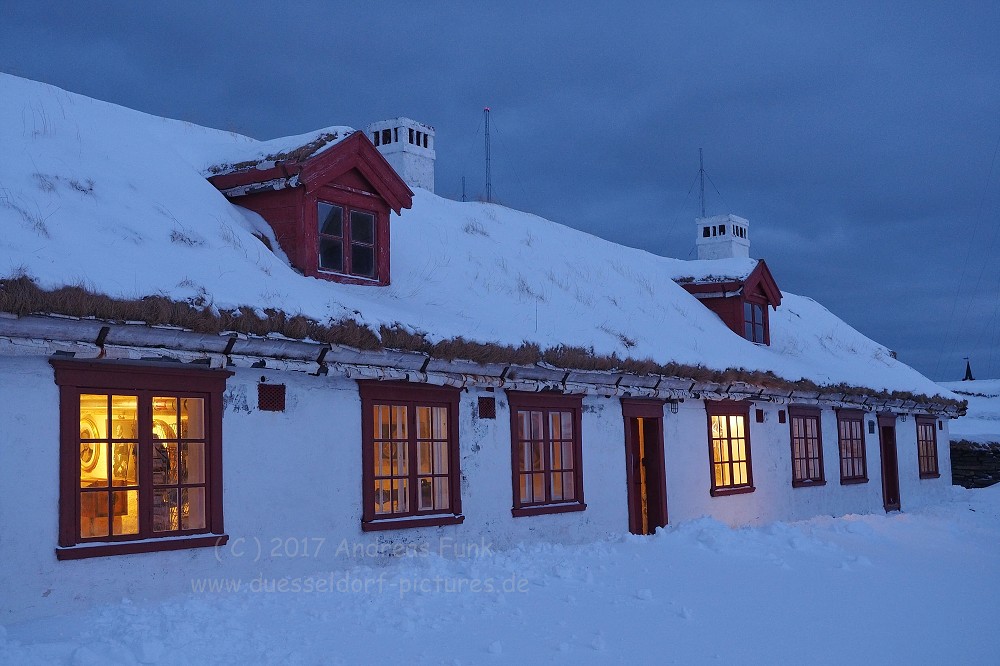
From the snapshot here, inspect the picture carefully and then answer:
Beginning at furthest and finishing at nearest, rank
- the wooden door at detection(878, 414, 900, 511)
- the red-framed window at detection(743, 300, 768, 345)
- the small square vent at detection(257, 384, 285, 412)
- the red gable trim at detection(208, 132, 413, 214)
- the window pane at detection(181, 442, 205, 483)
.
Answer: the wooden door at detection(878, 414, 900, 511) < the red-framed window at detection(743, 300, 768, 345) < the red gable trim at detection(208, 132, 413, 214) < the small square vent at detection(257, 384, 285, 412) < the window pane at detection(181, 442, 205, 483)

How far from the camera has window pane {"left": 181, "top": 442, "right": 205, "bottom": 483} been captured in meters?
9.18

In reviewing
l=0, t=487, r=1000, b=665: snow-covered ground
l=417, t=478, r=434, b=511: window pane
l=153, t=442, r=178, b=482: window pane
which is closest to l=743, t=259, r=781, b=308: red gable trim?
l=0, t=487, r=1000, b=665: snow-covered ground

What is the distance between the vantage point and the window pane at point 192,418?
924cm

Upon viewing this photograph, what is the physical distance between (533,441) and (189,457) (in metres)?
5.18

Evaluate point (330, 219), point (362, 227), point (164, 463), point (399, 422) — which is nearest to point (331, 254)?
point (330, 219)

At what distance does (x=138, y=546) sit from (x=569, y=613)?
3.85 meters

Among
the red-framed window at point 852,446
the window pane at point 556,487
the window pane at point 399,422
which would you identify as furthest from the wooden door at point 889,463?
the window pane at point 399,422

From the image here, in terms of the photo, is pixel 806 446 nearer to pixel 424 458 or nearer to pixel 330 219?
pixel 424 458

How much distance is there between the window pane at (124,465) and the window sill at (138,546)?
20.7 inches

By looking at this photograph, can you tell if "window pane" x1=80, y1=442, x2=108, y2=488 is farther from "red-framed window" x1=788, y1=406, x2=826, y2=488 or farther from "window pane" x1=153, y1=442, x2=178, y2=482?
"red-framed window" x1=788, y1=406, x2=826, y2=488

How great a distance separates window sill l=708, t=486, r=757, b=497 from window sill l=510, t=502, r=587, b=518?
3550mm

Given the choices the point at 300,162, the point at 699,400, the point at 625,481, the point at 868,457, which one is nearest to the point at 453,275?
the point at 300,162

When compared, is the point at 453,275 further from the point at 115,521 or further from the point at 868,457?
the point at 868,457

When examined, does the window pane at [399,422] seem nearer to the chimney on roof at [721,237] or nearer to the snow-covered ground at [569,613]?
the snow-covered ground at [569,613]
